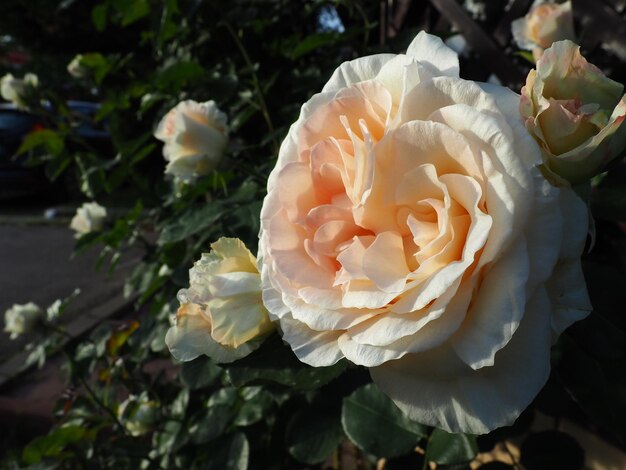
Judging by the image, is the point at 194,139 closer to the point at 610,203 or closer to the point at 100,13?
the point at 610,203

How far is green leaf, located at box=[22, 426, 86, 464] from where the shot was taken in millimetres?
886

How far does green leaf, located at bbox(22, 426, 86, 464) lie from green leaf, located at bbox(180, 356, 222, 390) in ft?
1.42

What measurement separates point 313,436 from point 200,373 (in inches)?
6.7

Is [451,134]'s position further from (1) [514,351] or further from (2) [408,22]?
(2) [408,22]

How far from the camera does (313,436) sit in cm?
63

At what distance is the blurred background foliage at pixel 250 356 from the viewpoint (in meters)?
0.50

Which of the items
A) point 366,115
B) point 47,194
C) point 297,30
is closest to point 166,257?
point 366,115

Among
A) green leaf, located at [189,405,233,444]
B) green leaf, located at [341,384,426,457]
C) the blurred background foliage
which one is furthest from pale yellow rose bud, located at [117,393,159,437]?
green leaf, located at [341,384,426,457]

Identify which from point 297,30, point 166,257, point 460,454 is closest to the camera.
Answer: point 460,454

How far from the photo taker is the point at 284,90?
129 cm

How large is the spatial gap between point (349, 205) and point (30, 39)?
752cm

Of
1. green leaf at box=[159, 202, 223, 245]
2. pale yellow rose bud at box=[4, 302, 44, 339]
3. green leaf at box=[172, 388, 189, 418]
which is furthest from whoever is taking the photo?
pale yellow rose bud at box=[4, 302, 44, 339]

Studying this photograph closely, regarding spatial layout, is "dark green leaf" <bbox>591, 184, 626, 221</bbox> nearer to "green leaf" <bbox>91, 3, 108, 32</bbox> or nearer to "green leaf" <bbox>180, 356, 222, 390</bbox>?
"green leaf" <bbox>180, 356, 222, 390</bbox>

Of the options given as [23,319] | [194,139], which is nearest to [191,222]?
[194,139]
